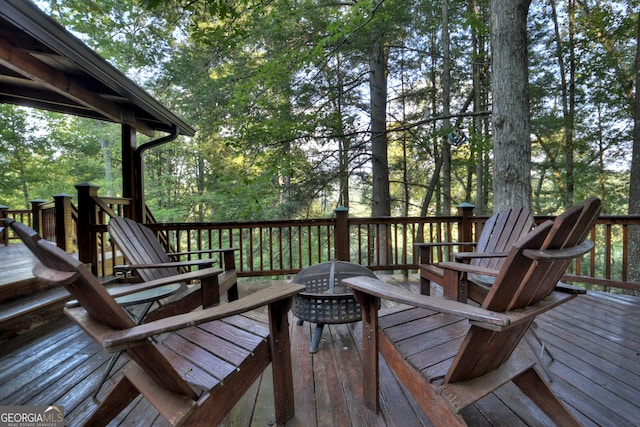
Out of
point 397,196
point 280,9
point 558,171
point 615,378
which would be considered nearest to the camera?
point 615,378

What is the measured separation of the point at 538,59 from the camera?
825 centimetres

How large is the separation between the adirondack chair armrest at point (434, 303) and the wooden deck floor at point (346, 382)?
69cm

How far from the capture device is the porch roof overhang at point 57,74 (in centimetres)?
176

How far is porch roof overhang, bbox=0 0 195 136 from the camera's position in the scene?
1.76m

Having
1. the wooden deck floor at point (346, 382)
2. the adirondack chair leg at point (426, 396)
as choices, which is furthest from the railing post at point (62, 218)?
the adirondack chair leg at point (426, 396)

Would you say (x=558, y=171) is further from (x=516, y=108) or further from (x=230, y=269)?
(x=230, y=269)

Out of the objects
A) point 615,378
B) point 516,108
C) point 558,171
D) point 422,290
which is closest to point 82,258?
point 422,290

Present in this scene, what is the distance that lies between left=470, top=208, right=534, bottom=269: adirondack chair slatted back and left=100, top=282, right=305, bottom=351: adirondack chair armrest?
1880 millimetres

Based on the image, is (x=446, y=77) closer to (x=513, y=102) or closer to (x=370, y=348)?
(x=513, y=102)

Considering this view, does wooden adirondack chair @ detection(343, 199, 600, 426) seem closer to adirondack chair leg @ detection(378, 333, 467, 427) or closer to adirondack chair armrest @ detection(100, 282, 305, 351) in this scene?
adirondack chair leg @ detection(378, 333, 467, 427)

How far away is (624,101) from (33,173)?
62.4ft

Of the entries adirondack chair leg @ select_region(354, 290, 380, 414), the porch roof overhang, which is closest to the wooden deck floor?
adirondack chair leg @ select_region(354, 290, 380, 414)

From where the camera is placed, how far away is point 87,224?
3.32 m

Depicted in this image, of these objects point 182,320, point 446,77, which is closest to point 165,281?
point 182,320
